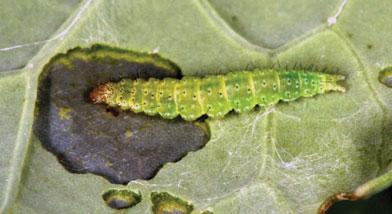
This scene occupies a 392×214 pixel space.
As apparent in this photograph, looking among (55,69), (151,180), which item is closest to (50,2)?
(55,69)

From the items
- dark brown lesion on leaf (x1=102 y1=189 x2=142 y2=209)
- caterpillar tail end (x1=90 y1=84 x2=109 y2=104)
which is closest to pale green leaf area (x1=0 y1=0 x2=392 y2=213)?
dark brown lesion on leaf (x1=102 y1=189 x2=142 y2=209)

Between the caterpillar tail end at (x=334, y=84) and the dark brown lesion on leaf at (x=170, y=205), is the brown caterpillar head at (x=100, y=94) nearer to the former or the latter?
the dark brown lesion on leaf at (x=170, y=205)

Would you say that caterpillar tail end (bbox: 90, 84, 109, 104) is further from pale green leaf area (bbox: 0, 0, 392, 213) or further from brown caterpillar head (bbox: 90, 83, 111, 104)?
pale green leaf area (bbox: 0, 0, 392, 213)

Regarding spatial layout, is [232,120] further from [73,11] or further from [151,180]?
[73,11]

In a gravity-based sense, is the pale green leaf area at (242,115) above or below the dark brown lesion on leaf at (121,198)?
above

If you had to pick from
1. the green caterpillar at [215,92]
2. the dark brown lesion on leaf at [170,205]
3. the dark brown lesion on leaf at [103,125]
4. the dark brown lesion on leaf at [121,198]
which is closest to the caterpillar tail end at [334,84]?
the green caterpillar at [215,92]

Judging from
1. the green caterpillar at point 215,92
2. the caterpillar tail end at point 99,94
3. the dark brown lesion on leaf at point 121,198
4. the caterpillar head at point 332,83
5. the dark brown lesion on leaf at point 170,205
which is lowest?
the dark brown lesion on leaf at point 121,198
